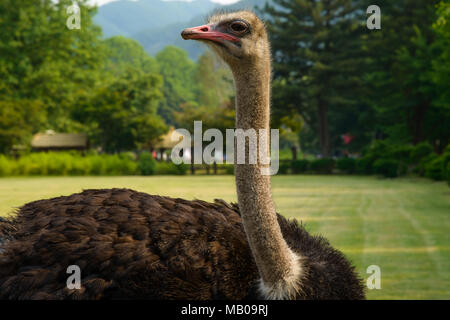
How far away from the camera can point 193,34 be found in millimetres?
2824

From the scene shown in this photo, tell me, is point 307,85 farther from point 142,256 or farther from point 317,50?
point 142,256

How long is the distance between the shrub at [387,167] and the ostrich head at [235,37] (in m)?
26.6

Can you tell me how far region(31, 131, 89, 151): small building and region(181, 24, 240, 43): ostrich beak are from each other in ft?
140

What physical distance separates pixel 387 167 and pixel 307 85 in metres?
11.7

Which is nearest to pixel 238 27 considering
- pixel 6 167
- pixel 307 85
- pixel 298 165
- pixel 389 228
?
pixel 389 228

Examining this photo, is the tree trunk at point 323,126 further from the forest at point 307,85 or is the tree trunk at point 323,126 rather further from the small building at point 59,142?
the small building at point 59,142

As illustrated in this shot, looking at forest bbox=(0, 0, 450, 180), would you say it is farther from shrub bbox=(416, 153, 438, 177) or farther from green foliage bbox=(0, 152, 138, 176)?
green foliage bbox=(0, 152, 138, 176)

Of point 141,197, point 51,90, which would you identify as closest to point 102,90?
point 51,90

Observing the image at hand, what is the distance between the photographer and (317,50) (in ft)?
124

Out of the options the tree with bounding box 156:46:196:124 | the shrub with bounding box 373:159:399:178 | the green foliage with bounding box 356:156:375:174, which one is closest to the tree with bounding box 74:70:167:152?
the green foliage with bounding box 356:156:375:174

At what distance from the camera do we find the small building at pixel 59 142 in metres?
44.0
